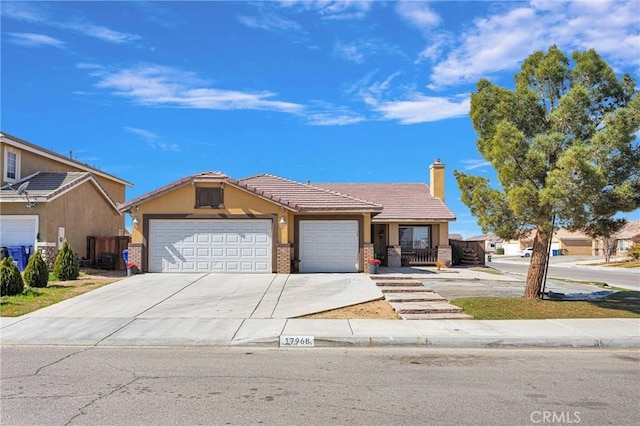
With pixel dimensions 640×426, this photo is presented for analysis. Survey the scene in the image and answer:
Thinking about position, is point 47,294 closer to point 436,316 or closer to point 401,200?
point 436,316

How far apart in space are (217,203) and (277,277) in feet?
12.5

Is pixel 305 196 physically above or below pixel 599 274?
above

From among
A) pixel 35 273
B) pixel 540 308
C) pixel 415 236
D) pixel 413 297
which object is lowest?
pixel 540 308

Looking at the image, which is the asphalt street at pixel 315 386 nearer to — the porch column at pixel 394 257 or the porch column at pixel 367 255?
the porch column at pixel 367 255

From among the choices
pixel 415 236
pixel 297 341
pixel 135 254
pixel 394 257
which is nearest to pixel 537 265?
pixel 297 341

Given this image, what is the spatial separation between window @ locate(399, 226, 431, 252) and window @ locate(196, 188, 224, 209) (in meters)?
11.4

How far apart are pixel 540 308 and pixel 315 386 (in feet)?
27.9

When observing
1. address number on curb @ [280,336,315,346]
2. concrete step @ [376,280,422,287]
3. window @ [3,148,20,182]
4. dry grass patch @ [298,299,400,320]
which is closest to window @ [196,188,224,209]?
concrete step @ [376,280,422,287]

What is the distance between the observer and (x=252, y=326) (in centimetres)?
1103

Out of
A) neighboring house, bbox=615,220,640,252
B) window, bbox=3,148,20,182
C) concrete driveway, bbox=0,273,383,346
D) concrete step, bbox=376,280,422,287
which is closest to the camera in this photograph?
concrete driveway, bbox=0,273,383,346

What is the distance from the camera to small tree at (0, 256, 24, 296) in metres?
14.2

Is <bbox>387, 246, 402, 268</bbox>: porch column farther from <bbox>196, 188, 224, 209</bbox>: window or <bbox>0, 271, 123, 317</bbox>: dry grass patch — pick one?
<bbox>0, 271, 123, 317</bbox>: dry grass patch

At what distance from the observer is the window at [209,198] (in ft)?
65.0

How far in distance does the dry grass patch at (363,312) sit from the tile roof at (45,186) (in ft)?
45.5
